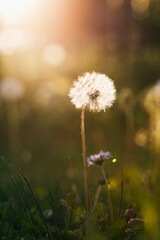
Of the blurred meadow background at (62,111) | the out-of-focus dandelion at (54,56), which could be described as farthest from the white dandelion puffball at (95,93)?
the out-of-focus dandelion at (54,56)

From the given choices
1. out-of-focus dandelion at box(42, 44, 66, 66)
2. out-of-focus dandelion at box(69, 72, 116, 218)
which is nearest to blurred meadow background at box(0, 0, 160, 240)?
out-of-focus dandelion at box(42, 44, 66, 66)

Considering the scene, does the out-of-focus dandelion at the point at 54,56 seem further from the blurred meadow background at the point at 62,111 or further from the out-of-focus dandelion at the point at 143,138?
the out-of-focus dandelion at the point at 143,138

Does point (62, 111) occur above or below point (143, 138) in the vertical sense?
above

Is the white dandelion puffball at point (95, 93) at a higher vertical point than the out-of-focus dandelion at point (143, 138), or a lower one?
lower

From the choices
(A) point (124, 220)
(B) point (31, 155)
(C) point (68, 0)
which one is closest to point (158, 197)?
(A) point (124, 220)

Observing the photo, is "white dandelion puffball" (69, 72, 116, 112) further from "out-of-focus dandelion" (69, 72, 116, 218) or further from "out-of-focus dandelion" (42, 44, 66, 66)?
"out-of-focus dandelion" (42, 44, 66, 66)

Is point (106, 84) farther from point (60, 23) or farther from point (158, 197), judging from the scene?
point (60, 23)

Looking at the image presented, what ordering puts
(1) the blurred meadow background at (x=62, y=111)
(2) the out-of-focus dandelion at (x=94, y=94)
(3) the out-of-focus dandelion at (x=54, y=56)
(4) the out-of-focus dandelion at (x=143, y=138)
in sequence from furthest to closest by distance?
(3) the out-of-focus dandelion at (x=54, y=56), (1) the blurred meadow background at (x=62, y=111), (4) the out-of-focus dandelion at (x=143, y=138), (2) the out-of-focus dandelion at (x=94, y=94)

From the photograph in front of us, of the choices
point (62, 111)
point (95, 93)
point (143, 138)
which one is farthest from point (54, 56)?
point (95, 93)

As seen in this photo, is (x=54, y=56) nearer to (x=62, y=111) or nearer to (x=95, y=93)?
(x=62, y=111)
